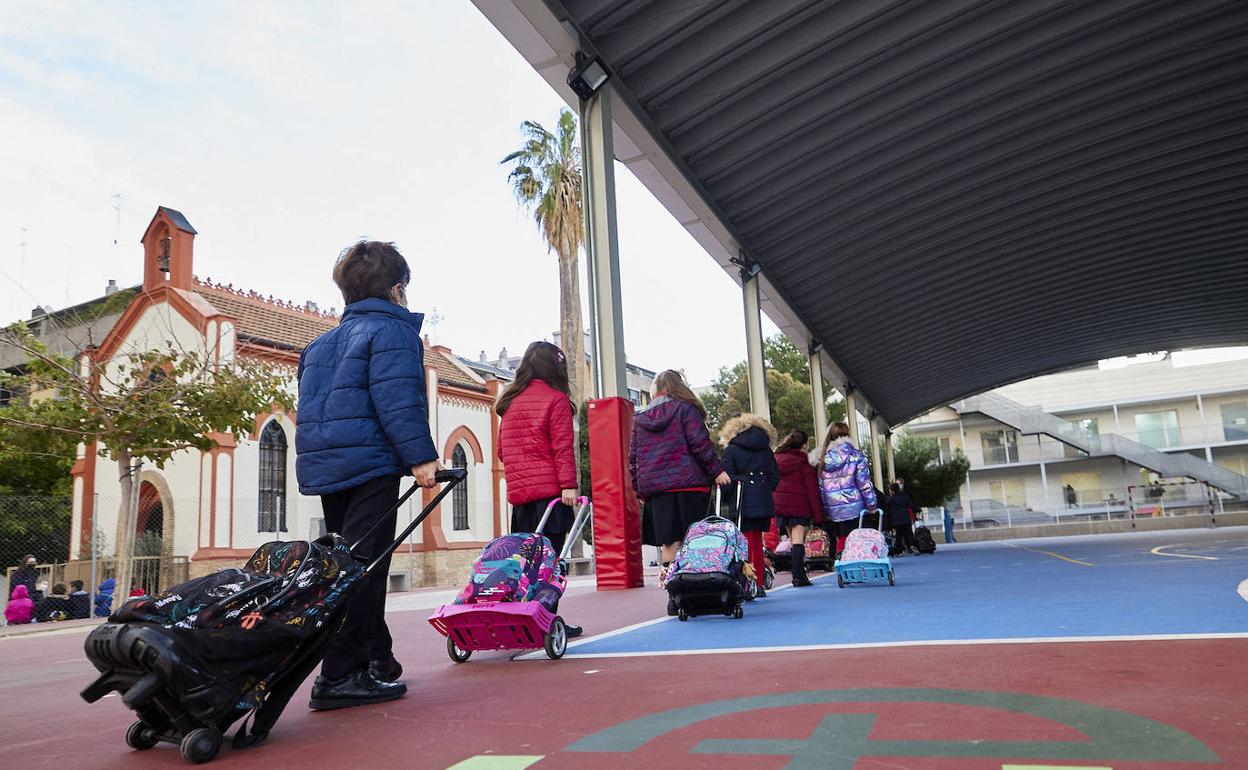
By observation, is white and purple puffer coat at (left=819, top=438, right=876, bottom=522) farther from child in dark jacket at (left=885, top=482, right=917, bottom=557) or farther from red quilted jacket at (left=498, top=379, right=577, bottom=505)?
child in dark jacket at (left=885, top=482, right=917, bottom=557)

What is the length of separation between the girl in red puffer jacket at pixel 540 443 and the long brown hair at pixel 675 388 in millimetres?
1327

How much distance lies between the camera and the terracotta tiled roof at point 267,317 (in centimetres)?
2534

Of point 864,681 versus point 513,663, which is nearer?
point 864,681

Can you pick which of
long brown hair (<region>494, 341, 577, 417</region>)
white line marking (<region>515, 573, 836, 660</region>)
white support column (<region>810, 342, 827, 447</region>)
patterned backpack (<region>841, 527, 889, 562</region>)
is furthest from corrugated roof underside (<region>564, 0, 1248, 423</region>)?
white line marking (<region>515, 573, 836, 660</region>)

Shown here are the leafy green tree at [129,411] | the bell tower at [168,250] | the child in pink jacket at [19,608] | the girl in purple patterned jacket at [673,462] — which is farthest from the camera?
the bell tower at [168,250]

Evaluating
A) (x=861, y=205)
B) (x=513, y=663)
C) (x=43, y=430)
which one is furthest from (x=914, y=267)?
(x=43, y=430)

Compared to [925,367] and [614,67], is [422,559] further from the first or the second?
[614,67]

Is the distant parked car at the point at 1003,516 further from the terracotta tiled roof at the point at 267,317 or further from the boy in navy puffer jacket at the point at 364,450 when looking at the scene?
the boy in navy puffer jacket at the point at 364,450

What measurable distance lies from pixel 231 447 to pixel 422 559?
6828 millimetres

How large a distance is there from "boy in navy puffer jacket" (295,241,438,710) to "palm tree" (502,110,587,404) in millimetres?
27108

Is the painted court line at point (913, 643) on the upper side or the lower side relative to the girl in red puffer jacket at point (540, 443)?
lower

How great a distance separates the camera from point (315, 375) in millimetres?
3795

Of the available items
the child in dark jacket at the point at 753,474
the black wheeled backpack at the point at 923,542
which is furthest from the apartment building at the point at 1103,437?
the child in dark jacket at the point at 753,474

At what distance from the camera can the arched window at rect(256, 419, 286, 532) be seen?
23.5 meters
